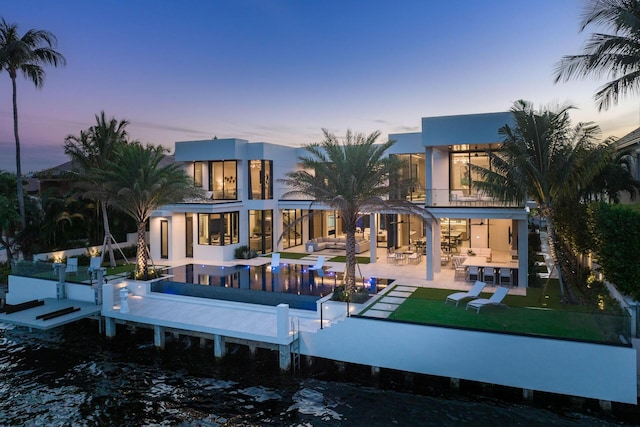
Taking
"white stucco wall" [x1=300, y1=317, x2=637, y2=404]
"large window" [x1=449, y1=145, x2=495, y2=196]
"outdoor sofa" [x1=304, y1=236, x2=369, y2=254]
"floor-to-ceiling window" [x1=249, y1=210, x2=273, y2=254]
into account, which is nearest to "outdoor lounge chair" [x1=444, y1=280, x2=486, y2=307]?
→ "white stucco wall" [x1=300, y1=317, x2=637, y2=404]

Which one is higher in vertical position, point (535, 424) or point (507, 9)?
point (507, 9)

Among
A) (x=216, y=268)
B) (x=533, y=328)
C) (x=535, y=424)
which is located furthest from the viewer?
(x=216, y=268)

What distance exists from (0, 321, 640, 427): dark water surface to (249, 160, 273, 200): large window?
14.6m

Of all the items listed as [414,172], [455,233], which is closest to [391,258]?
[455,233]

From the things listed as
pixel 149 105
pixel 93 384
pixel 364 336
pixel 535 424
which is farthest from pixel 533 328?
pixel 149 105

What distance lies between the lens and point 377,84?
82.0 ft

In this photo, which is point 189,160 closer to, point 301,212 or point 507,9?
point 301,212

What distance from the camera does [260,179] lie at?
93.8ft

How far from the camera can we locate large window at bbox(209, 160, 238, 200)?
91.7ft

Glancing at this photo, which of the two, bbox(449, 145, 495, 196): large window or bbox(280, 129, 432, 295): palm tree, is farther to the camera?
bbox(449, 145, 495, 196): large window

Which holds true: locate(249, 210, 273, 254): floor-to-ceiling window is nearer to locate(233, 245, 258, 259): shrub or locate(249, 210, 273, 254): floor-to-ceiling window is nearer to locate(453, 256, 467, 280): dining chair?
locate(233, 245, 258, 259): shrub

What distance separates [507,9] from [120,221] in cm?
2468

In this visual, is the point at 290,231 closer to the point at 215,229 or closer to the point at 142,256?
the point at 215,229

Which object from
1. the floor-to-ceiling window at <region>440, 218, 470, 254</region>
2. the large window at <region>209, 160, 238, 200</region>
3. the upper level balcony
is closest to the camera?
the upper level balcony
